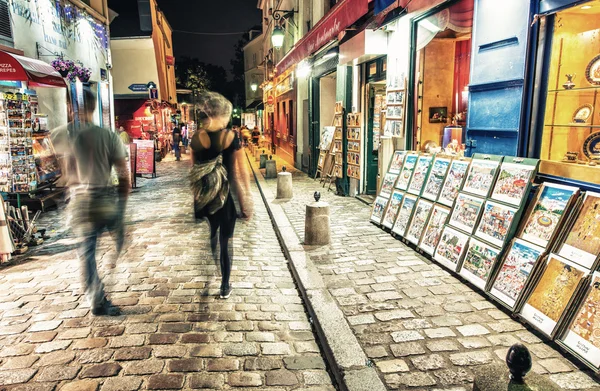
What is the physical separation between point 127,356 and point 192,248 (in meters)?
3.11

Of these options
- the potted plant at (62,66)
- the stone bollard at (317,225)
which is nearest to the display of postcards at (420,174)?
the stone bollard at (317,225)

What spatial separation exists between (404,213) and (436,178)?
84 cm

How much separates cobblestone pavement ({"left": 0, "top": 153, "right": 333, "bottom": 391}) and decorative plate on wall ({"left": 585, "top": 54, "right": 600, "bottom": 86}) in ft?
13.6

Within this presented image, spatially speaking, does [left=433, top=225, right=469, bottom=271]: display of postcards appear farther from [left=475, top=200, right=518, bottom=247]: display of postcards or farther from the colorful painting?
the colorful painting

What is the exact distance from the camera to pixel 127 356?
11.2 feet

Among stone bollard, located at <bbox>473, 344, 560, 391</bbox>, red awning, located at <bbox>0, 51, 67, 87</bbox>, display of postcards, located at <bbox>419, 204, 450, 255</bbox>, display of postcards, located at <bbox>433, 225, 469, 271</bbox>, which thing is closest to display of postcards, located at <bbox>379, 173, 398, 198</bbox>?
display of postcards, located at <bbox>419, 204, 450, 255</bbox>

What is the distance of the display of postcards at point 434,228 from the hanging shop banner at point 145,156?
1089 centimetres

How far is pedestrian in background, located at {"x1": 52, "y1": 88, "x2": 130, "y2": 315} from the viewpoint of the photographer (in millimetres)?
4027

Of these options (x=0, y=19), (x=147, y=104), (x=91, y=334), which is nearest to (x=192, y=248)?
(x=91, y=334)

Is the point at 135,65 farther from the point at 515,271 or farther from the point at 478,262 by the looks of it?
the point at 515,271

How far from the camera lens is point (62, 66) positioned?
38.8ft

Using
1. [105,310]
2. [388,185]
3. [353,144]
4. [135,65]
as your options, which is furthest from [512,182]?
[135,65]

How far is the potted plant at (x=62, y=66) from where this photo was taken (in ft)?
38.4

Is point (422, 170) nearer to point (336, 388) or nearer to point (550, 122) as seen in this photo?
point (550, 122)
